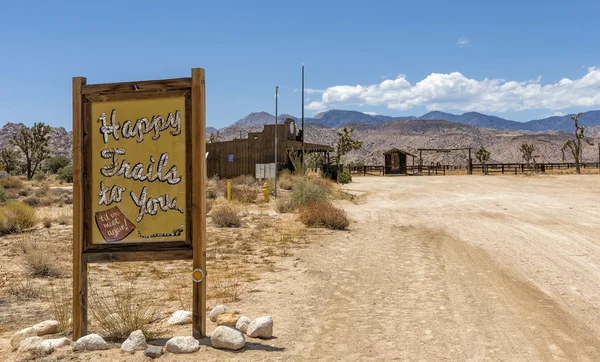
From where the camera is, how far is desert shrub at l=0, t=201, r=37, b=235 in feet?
47.8

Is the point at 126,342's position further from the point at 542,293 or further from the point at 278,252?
the point at 278,252

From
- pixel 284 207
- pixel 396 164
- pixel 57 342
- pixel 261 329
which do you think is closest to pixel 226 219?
pixel 284 207

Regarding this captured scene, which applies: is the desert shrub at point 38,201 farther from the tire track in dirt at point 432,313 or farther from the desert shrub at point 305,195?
the tire track in dirt at point 432,313

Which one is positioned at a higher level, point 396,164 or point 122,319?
point 396,164

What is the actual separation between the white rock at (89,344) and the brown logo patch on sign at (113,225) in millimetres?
950

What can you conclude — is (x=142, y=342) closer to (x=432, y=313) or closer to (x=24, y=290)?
(x=432, y=313)

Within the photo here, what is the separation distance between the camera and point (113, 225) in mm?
5457

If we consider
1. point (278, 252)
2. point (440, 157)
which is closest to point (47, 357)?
point (278, 252)

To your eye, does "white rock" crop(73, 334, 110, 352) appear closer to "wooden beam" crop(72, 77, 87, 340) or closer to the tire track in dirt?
"wooden beam" crop(72, 77, 87, 340)

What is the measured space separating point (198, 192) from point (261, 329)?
1524 mm

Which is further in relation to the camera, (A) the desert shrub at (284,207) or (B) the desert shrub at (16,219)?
(A) the desert shrub at (284,207)

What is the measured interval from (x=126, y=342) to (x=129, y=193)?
57.5 inches

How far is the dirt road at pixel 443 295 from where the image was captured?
5.23 meters

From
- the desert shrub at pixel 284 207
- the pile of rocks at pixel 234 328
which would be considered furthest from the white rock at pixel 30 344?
the desert shrub at pixel 284 207
